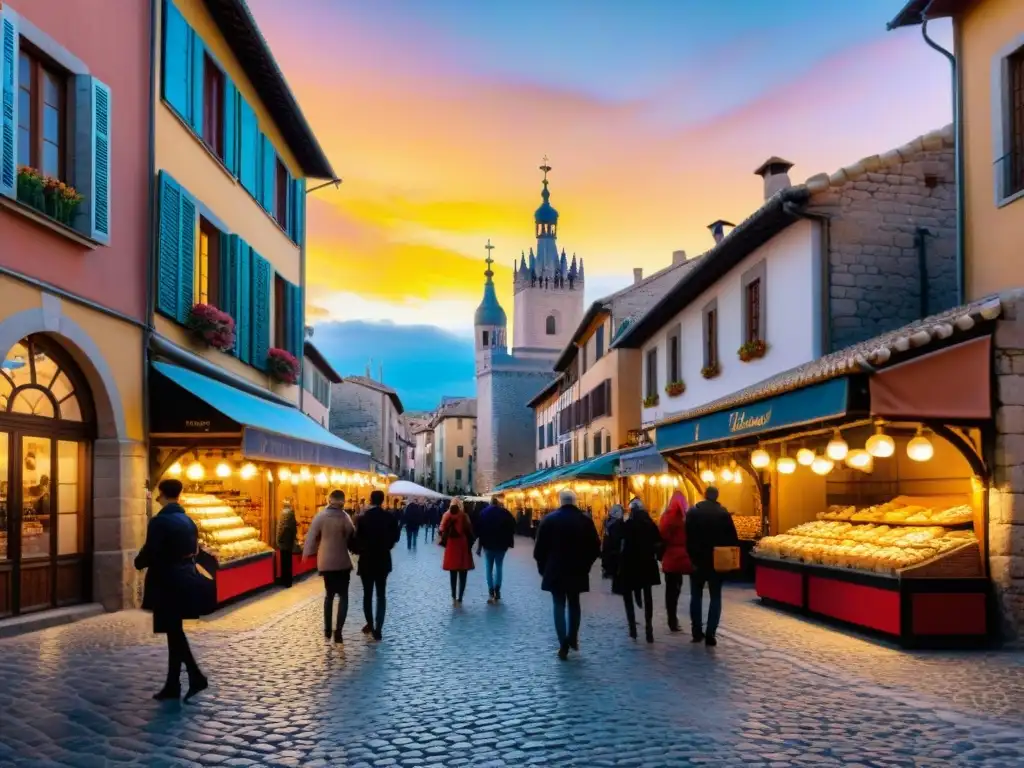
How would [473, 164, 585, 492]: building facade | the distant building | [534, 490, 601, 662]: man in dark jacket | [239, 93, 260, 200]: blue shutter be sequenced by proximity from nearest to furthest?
1. [534, 490, 601, 662]: man in dark jacket
2. [239, 93, 260, 200]: blue shutter
3. the distant building
4. [473, 164, 585, 492]: building facade

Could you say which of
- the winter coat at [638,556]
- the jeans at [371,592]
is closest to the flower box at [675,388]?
the winter coat at [638,556]

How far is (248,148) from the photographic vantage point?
66.9 feet

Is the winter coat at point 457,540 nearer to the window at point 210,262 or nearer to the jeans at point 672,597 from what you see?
the jeans at point 672,597

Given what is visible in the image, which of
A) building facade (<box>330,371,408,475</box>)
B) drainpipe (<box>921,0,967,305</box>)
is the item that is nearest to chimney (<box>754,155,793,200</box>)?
drainpipe (<box>921,0,967,305</box>)

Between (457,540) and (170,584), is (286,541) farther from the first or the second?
(170,584)

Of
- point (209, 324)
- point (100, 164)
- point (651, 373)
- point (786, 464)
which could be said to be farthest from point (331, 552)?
point (651, 373)

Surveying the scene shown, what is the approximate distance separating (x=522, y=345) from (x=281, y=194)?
3510 inches

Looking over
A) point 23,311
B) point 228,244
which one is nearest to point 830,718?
point 23,311

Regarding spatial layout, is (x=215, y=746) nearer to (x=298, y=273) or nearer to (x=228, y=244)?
(x=228, y=244)

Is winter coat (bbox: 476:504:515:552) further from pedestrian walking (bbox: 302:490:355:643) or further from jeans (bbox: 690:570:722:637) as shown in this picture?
jeans (bbox: 690:570:722:637)

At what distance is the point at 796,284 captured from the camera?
1811cm

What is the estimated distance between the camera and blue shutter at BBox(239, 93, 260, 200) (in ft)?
65.0

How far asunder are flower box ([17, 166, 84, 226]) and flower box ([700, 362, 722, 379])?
13.9 metres

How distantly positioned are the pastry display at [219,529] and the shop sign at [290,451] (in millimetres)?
1193
